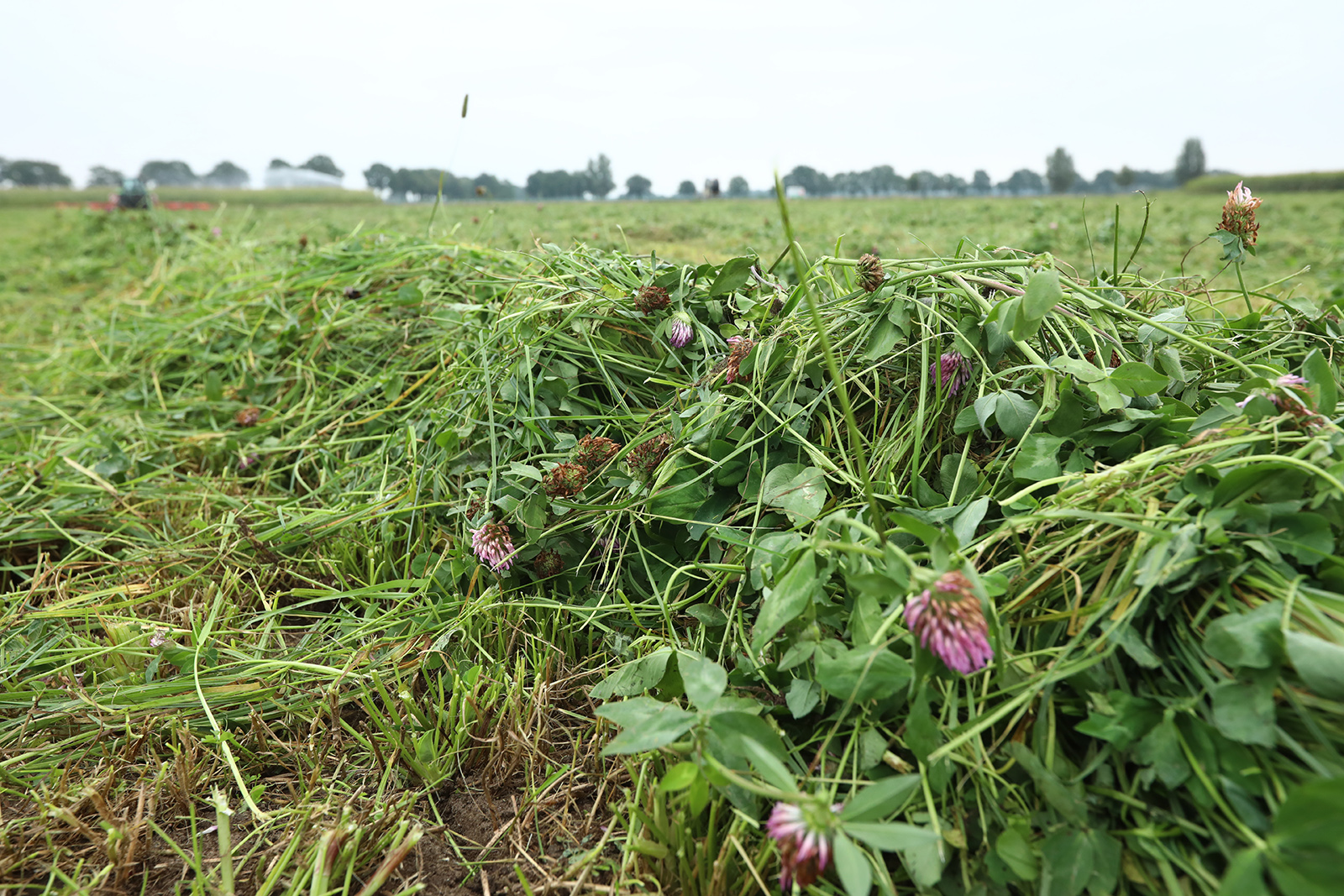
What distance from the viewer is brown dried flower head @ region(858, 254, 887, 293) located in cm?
132

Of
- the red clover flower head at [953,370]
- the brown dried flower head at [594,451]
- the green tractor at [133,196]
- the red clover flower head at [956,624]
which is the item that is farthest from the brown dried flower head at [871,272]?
the green tractor at [133,196]

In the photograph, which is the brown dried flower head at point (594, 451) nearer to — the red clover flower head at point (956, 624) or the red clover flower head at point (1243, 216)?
the red clover flower head at point (956, 624)

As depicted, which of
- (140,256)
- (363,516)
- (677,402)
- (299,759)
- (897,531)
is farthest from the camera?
(140,256)

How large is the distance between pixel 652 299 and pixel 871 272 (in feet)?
1.77

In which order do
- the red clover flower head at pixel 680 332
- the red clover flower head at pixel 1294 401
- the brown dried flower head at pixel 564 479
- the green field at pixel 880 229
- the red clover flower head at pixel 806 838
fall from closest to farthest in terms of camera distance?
the red clover flower head at pixel 806 838 < the red clover flower head at pixel 1294 401 < the brown dried flower head at pixel 564 479 < the red clover flower head at pixel 680 332 < the green field at pixel 880 229

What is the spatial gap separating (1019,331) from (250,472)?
2.17 m

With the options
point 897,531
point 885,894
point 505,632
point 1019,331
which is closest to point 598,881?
point 885,894

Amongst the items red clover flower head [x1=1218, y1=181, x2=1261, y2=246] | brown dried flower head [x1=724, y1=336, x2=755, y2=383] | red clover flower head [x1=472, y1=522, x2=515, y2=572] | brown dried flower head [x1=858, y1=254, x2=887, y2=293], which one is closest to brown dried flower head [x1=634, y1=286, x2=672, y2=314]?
brown dried flower head [x1=724, y1=336, x2=755, y2=383]

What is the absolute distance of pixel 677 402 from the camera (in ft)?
5.06

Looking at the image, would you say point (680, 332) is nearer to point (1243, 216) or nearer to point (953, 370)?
point (953, 370)

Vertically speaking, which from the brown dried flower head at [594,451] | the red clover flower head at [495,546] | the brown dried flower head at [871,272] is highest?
the brown dried flower head at [871,272]

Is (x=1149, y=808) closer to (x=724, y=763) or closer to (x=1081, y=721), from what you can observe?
(x=1081, y=721)

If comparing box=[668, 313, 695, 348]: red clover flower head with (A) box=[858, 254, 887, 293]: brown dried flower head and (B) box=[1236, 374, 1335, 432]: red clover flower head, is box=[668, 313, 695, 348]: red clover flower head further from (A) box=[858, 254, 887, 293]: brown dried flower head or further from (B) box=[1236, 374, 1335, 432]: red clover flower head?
(B) box=[1236, 374, 1335, 432]: red clover flower head

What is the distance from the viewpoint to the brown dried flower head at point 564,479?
1.33m
